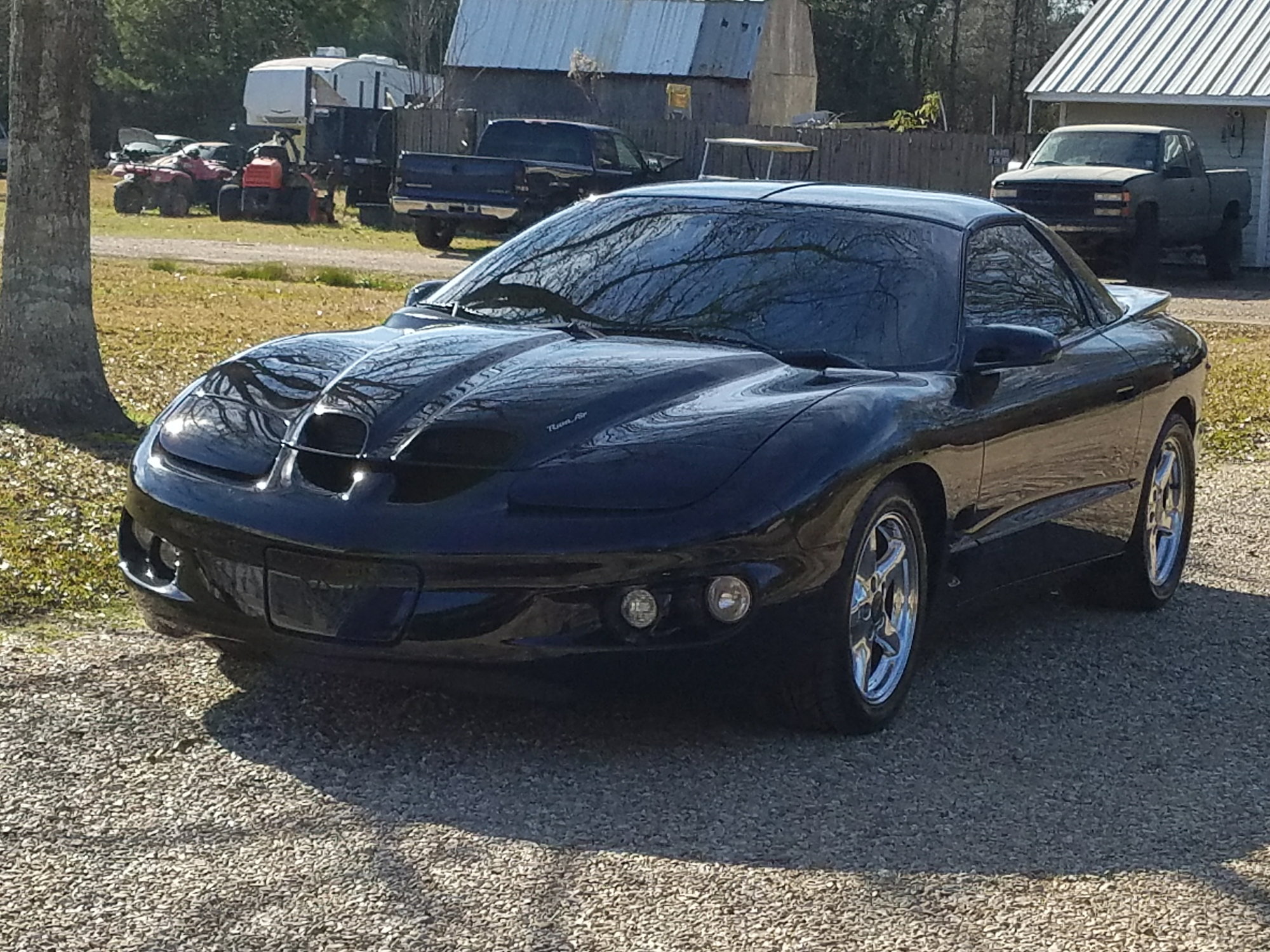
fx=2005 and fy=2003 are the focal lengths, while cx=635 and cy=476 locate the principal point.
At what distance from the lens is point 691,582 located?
181 inches

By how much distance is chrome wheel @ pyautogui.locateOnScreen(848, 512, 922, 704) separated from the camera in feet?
16.6

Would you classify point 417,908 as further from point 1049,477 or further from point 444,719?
point 1049,477

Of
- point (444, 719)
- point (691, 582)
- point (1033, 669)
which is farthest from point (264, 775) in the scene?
point (1033, 669)

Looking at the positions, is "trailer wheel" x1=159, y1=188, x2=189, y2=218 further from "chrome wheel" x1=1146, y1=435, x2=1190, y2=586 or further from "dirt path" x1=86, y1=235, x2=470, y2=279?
"chrome wheel" x1=1146, y1=435, x2=1190, y2=586

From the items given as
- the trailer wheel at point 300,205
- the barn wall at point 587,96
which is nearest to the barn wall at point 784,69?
the barn wall at point 587,96

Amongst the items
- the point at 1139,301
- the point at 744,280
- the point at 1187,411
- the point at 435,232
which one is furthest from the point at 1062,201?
the point at 744,280

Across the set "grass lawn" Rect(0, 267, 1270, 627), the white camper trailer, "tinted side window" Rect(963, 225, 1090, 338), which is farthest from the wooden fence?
"tinted side window" Rect(963, 225, 1090, 338)

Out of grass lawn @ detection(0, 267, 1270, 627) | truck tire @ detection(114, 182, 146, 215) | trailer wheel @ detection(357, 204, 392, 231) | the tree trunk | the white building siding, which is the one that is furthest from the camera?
truck tire @ detection(114, 182, 146, 215)

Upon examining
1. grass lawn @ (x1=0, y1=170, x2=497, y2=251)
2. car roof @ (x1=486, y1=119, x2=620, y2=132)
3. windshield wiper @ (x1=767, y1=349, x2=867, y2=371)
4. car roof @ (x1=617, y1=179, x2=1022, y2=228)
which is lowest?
grass lawn @ (x1=0, y1=170, x2=497, y2=251)

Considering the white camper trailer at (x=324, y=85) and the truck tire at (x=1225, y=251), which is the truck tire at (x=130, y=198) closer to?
the white camper trailer at (x=324, y=85)

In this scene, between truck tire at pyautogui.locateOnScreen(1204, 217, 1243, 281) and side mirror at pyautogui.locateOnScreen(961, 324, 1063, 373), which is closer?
side mirror at pyautogui.locateOnScreen(961, 324, 1063, 373)

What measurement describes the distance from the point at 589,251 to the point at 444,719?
1708 mm

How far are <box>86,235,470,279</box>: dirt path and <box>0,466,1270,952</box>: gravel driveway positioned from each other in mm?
17049

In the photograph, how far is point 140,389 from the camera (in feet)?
36.0
